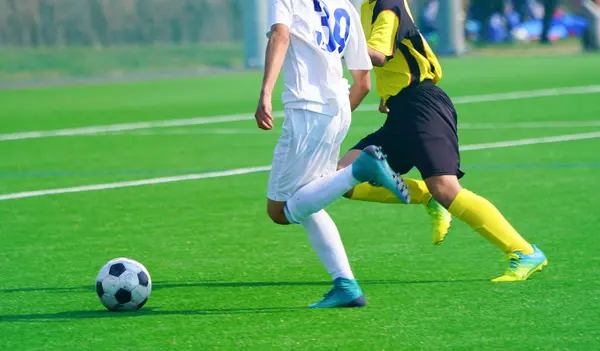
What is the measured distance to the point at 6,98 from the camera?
78.0 feet

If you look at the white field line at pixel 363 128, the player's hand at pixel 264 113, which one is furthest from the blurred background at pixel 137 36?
the player's hand at pixel 264 113

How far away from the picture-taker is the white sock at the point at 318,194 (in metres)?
6.59

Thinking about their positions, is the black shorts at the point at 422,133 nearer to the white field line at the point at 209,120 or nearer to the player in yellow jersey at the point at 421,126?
the player in yellow jersey at the point at 421,126

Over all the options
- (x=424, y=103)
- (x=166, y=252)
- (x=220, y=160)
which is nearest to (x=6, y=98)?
(x=220, y=160)

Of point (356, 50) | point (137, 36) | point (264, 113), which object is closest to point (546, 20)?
point (137, 36)

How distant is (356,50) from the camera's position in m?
6.85

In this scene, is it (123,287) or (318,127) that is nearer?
(318,127)

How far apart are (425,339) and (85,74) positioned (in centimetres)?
2530

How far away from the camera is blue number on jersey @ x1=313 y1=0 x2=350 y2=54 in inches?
264

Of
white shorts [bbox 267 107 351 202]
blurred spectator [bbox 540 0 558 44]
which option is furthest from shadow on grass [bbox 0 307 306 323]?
blurred spectator [bbox 540 0 558 44]

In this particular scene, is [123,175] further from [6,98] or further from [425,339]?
[6,98]

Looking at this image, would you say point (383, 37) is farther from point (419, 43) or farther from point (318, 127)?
point (318, 127)

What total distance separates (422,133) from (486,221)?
63cm

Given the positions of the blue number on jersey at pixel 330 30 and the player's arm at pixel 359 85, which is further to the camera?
the player's arm at pixel 359 85
